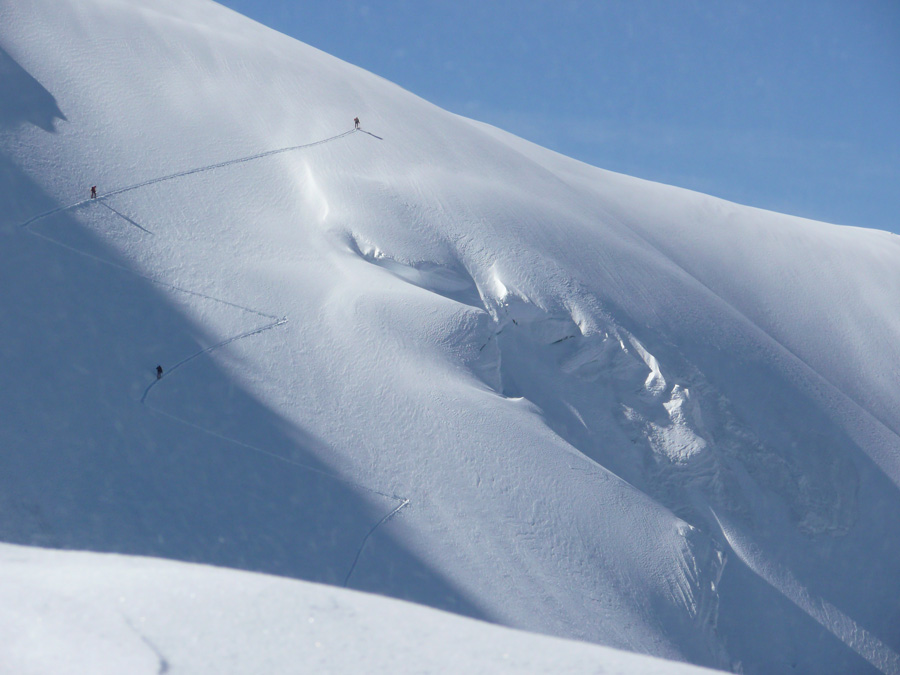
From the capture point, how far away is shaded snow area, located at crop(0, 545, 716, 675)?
243 cm

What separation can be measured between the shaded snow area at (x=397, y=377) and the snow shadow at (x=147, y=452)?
4 centimetres

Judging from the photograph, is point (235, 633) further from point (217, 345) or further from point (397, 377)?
point (217, 345)

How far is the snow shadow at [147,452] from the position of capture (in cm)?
931

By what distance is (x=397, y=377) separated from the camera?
39.1 ft

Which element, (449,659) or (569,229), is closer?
(449,659)

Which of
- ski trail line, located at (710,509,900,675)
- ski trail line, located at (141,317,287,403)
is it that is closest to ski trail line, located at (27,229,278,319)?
ski trail line, located at (141,317,287,403)

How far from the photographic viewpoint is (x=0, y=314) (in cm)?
1120

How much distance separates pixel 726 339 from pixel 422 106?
9617 mm

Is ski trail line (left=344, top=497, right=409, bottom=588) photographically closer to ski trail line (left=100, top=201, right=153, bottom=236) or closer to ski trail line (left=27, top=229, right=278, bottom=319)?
ski trail line (left=27, top=229, right=278, bottom=319)

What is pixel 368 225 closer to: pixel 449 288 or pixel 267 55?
pixel 449 288

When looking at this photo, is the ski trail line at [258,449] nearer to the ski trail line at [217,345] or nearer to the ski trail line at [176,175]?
the ski trail line at [217,345]

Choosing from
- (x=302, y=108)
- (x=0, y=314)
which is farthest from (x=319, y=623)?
(x=302, y=108)

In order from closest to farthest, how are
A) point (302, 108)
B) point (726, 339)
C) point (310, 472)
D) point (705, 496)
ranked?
1. point (310, 472)
2. point (705, 496)
3. point (726, 339)
4. point (302, 108)

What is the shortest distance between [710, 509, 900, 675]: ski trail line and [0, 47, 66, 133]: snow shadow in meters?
13.7
